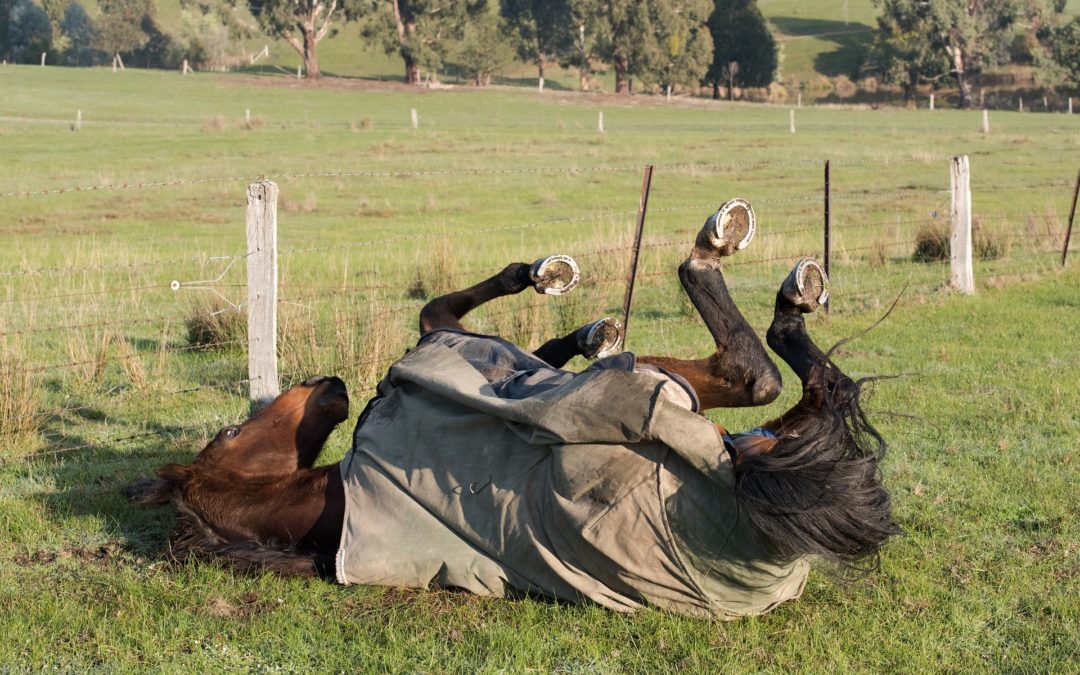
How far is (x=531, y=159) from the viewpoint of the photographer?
114 ft

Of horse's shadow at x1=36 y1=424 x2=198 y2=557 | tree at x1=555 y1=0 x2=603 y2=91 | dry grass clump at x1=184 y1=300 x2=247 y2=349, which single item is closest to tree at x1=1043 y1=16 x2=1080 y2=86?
tree at x1=555 y1=0 x2=603 y2=91

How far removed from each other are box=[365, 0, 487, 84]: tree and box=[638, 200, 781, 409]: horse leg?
67373mm

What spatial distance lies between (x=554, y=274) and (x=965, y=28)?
250ft

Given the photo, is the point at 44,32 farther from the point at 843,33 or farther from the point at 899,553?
the point at 899,553

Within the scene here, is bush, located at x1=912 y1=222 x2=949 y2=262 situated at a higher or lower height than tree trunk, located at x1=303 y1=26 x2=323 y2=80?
lower

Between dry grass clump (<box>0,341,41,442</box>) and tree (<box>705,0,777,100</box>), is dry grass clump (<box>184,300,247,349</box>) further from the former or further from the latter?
tree (<box>705,0,777,100</box>)

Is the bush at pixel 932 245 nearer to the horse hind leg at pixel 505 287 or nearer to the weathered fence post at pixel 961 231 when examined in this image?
the weathered fence post at pixel 961 231

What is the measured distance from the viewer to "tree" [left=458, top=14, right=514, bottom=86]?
74.1 m

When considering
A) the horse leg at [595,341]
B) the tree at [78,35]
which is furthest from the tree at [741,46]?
the horse leg at [595,341]

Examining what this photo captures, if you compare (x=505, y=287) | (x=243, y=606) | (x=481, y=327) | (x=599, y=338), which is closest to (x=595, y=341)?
(x=599, y=338)

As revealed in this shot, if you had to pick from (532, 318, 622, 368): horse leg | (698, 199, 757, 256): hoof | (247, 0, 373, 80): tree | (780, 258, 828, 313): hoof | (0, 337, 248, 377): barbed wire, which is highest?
(247, 0, 373, 80): tree

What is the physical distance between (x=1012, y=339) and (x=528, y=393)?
6698 millimetres

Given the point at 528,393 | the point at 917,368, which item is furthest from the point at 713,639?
the point at 917,368

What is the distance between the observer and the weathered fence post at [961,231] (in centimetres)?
1229
